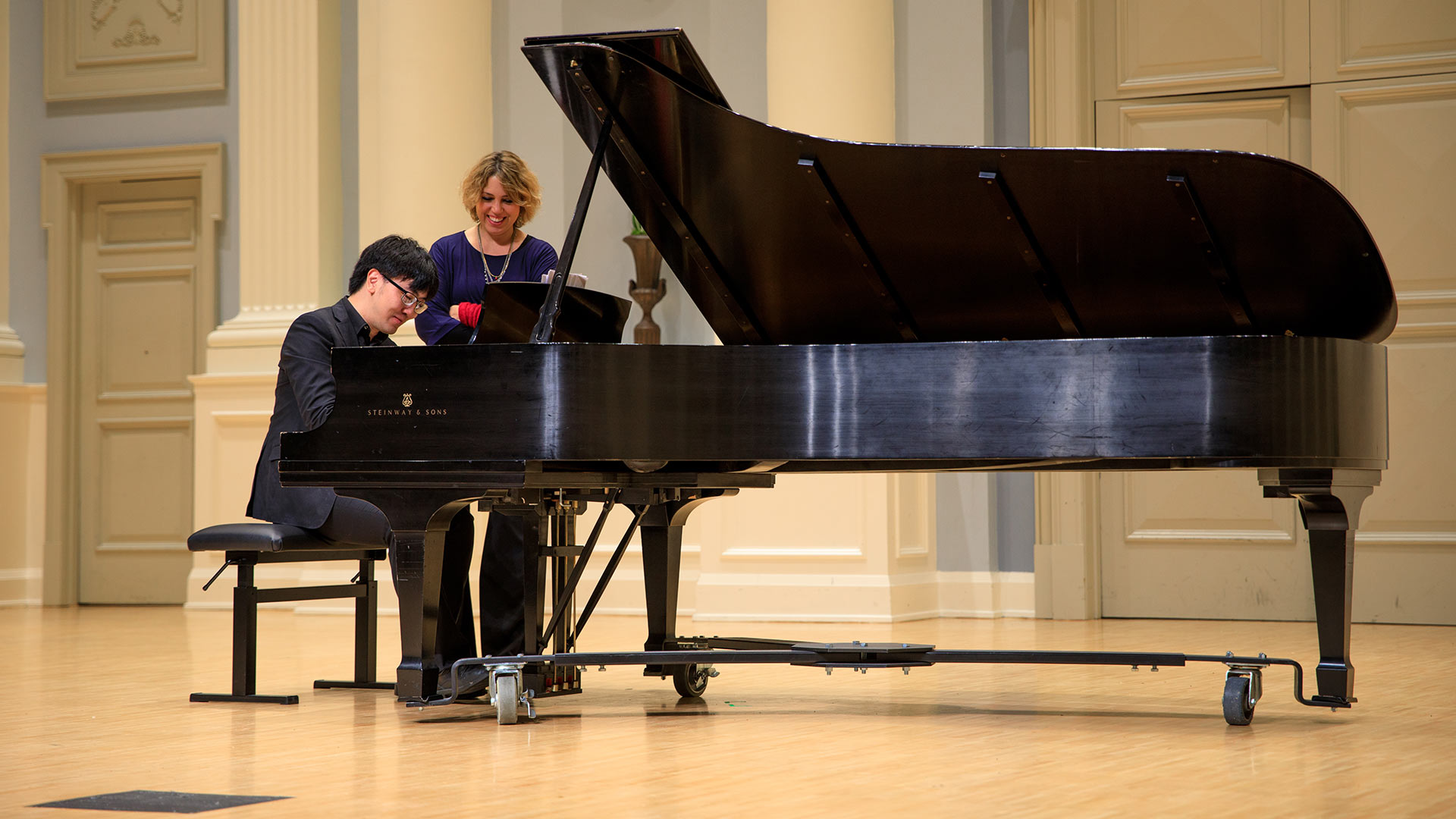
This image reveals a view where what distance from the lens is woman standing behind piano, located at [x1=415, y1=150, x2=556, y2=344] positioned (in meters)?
3.90

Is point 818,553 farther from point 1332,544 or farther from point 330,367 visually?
point 1332,544

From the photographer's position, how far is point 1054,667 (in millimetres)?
4359

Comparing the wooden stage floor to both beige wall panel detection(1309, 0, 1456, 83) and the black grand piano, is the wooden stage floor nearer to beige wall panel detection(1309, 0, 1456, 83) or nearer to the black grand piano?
the black grand piano

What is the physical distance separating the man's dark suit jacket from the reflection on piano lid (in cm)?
44

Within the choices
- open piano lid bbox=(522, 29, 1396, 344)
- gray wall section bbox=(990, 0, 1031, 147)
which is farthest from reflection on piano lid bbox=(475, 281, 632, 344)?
gray wall section bbox=(990, 0, 1031, 147)

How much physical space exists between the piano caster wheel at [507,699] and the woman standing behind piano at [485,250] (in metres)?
0.99

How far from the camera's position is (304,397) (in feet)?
11.5

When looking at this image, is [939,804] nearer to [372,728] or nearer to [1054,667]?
[372,728]

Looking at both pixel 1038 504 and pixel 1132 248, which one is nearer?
pixel 1132 248

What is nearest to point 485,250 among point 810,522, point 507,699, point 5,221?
point 507,699

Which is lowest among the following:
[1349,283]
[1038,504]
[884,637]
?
[884,637]

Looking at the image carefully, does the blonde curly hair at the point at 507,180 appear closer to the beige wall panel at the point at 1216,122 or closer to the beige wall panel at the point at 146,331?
the beige wall panel at the point at 1216,122

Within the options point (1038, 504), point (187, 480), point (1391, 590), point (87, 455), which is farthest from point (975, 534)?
point (87, 455)

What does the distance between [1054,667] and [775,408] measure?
1.64 metres
